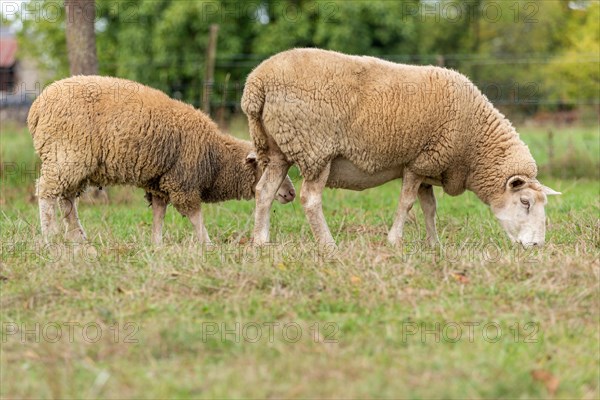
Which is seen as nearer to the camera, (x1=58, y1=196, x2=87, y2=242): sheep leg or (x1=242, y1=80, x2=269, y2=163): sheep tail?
(x1=242, y1=80, x2=269, y2=163): sheep tail

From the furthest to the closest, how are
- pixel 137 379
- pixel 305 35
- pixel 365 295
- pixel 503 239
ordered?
pixel 305 35
pixel 503 239
pixel 365 295
pixel 137 379

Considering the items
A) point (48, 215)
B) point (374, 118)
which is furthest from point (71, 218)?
point (374, 118)

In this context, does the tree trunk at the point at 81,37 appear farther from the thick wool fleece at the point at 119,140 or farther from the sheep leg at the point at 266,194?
the sheep leg at the point at 266,194

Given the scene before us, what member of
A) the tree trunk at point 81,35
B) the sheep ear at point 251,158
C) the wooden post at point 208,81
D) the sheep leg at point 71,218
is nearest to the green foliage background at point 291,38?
the wooden post at point 208,81

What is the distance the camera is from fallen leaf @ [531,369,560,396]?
168 inches

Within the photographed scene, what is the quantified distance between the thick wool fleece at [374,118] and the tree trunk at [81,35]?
3.73 meters

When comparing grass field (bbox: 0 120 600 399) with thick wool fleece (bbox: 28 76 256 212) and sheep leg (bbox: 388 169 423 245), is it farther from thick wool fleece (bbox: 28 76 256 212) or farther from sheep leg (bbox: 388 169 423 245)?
thick wool fleece (bbox: 28 76 256 212)

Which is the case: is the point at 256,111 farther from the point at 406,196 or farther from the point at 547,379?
the point at 547,379

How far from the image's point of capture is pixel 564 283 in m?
5.67

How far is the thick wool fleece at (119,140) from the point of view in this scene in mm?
7453

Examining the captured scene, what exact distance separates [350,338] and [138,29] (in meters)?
26.5

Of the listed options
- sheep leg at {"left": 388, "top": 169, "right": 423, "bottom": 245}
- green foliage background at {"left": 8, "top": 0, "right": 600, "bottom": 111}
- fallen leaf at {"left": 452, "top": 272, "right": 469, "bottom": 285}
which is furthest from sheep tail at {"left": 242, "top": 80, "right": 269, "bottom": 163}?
green foliage background at {"left": 8, "top": 0, "right": 600, "bottom": 111}

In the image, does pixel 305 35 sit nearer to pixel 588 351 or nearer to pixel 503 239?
pixel 503 239

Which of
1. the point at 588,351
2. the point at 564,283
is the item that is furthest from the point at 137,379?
the point at 564,283
